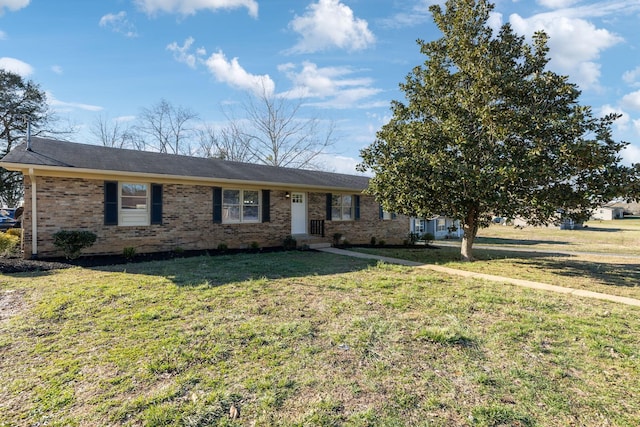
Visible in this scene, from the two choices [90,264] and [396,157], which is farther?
[396,157]

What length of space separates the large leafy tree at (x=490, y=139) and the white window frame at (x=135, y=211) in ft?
25.1

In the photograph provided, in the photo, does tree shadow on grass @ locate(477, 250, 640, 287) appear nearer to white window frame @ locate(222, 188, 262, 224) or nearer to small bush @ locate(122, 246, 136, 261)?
white window frame @ locate(222, 188, 262, 224)

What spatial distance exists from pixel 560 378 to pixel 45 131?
32.5m

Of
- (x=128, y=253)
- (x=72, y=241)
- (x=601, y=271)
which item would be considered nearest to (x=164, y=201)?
(x=128, y=253)

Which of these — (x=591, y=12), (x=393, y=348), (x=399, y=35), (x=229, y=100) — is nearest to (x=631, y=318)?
(x=393, y=348)

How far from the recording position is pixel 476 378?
10.9 feet

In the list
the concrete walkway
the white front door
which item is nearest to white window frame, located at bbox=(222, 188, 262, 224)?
the white front door

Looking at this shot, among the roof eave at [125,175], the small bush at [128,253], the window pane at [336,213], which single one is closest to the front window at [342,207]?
the window pane at [336,213]

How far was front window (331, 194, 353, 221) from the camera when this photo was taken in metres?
15.9

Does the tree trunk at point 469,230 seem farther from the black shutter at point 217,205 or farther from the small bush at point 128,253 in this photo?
the small bush at point 128,253

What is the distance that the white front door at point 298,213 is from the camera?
14650 mm

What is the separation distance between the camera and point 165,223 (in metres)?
11.5

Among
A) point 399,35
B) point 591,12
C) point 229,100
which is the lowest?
point 591,12

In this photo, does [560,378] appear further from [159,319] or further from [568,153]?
[568,153]
